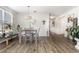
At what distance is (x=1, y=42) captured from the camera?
14.6 ft

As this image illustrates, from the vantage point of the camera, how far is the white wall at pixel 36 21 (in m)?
4.64

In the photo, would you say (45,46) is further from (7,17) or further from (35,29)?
(7,17)

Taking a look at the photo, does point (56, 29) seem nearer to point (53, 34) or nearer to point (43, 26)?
point (53, 34)

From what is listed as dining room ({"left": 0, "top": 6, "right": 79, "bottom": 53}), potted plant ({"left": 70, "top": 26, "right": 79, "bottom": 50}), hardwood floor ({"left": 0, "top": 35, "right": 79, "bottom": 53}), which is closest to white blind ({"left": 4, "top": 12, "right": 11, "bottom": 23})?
dining room ({"left": 0, "top": 6, "right": 79, "bottom": 53})

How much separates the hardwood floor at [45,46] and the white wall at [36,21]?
1.37 feet

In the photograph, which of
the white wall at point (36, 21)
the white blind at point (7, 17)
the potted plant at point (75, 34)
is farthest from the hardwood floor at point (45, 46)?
the white blind at point (7, 17)

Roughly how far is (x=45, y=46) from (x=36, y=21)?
3.95ft

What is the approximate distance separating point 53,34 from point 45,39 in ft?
1.45

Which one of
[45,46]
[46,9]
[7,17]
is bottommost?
[45,46]

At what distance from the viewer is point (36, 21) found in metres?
4.74

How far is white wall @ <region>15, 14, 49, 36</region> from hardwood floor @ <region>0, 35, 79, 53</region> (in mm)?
418

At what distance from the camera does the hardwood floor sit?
14.6 ft

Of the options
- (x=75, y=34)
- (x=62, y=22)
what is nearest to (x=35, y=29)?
(x=62, y=22)
